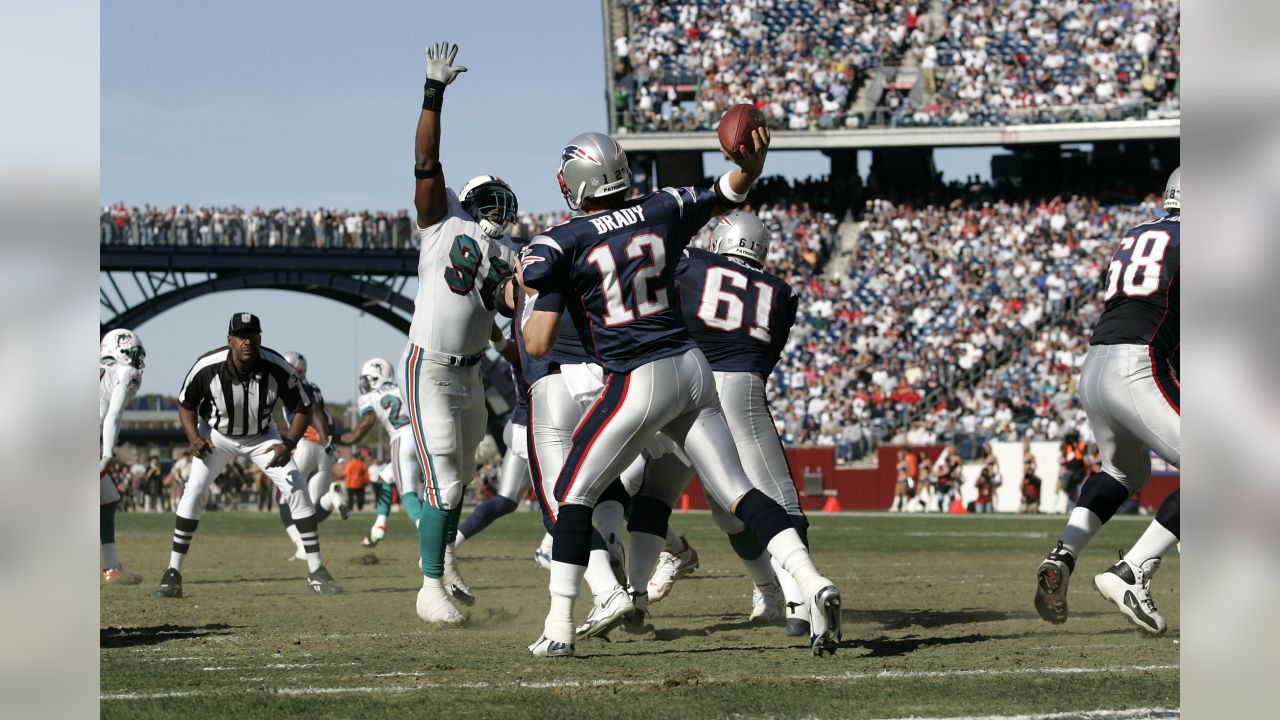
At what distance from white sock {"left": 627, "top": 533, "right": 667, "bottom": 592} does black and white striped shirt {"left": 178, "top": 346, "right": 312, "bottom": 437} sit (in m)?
3.59

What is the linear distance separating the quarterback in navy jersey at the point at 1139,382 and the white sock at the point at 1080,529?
0.04 meters

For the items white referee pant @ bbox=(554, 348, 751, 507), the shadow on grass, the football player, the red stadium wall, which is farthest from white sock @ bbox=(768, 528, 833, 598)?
the red stadium wall

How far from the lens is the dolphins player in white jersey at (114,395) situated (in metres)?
10.7

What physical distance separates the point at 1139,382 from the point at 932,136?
31.0m

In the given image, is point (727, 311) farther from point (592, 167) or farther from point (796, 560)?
point (796, 560)

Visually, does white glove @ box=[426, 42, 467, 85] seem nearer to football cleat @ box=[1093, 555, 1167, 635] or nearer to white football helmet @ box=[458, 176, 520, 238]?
white football helmet @ box=[458, 176, 520, 238]

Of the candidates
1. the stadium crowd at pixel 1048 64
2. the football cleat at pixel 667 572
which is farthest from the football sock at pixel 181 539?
the stadium crowd at pixel 1048 64

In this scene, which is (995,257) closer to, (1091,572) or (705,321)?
(1091,572)

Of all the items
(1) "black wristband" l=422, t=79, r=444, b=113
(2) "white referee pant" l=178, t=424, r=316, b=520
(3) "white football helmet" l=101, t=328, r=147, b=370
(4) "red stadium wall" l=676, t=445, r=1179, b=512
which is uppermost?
(1) "black wristband" l=422, t=79, r=444, b=113

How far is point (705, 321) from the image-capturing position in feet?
23.1

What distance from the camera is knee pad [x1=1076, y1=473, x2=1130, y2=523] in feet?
23.1

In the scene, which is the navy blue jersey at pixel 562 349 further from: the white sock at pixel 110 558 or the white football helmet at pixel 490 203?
the white sock at pixel 110 558
